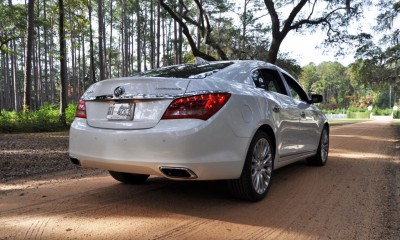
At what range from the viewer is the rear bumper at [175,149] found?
307cm

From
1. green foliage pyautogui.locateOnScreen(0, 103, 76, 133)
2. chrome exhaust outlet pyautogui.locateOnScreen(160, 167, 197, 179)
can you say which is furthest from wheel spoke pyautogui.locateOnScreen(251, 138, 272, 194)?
green foliage pyautogui.locateOnScreen(0, 103, 76, 133)

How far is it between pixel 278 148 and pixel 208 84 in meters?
1.47

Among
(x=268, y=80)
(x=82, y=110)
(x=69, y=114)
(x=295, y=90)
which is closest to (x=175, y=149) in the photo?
(x=82, y=110)

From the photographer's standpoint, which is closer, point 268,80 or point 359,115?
point 268,80

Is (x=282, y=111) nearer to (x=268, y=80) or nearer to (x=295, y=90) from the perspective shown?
(x=268, y=80)

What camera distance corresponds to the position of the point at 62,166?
6.25 meters

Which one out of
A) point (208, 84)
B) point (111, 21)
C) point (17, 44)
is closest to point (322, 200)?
point (208, 84)

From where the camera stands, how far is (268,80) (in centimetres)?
453

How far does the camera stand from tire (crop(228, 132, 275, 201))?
357 centimetres

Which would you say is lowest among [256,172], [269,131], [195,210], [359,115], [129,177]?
[359,115]

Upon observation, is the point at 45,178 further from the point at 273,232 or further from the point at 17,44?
the point at 17,44

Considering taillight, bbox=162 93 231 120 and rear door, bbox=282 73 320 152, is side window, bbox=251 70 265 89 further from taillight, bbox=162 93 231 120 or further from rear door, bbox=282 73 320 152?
taillight, bbox=162 93 231 120

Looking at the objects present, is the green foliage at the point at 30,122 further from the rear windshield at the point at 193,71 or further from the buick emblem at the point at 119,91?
the buick emblem at the point at 119,91

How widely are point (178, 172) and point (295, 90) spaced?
3120 millimetres
